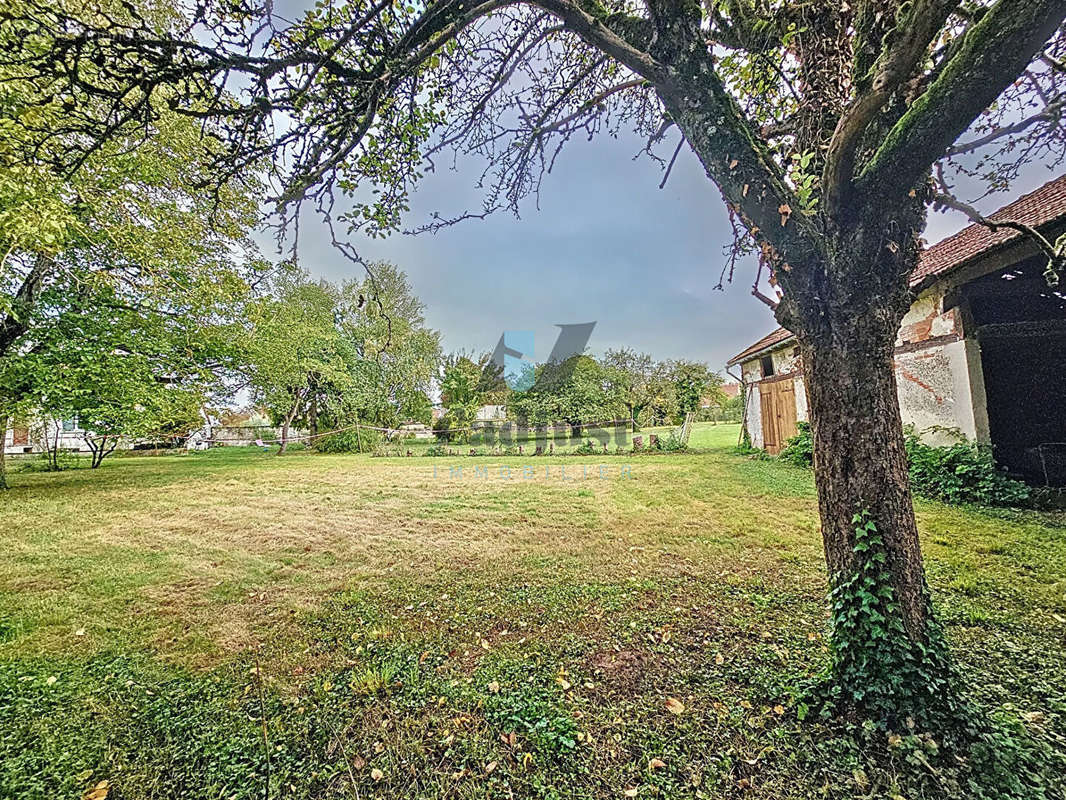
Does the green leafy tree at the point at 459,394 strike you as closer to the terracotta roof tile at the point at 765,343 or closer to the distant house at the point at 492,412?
the distant house at the point at 492,412

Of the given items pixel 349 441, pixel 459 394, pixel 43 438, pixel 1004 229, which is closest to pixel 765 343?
pixel 1004 229

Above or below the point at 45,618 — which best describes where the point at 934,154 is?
above

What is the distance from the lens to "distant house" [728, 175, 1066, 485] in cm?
545

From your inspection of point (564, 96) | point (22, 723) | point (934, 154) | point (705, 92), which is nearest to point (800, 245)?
point (934, 154)

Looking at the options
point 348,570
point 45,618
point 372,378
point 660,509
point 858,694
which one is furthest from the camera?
point 372,378

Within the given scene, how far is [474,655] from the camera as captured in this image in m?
2.56

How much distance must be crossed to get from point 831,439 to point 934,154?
124 centimetres

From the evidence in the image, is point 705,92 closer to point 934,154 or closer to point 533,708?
point 934,154

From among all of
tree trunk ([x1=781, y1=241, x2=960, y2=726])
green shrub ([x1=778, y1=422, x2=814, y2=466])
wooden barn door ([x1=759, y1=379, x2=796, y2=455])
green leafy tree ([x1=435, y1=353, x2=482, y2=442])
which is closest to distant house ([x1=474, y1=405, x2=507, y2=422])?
green leafy tree ([x1=435, y1=353, x2=482, y2=442])

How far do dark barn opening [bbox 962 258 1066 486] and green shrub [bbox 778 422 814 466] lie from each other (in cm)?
301

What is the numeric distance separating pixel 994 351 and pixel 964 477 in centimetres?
221

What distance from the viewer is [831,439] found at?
1.84 metres

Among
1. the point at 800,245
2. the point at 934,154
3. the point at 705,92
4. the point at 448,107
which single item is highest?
the point at 448,107

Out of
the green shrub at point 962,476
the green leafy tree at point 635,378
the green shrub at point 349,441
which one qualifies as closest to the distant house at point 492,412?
the green shrub at point 349,441
